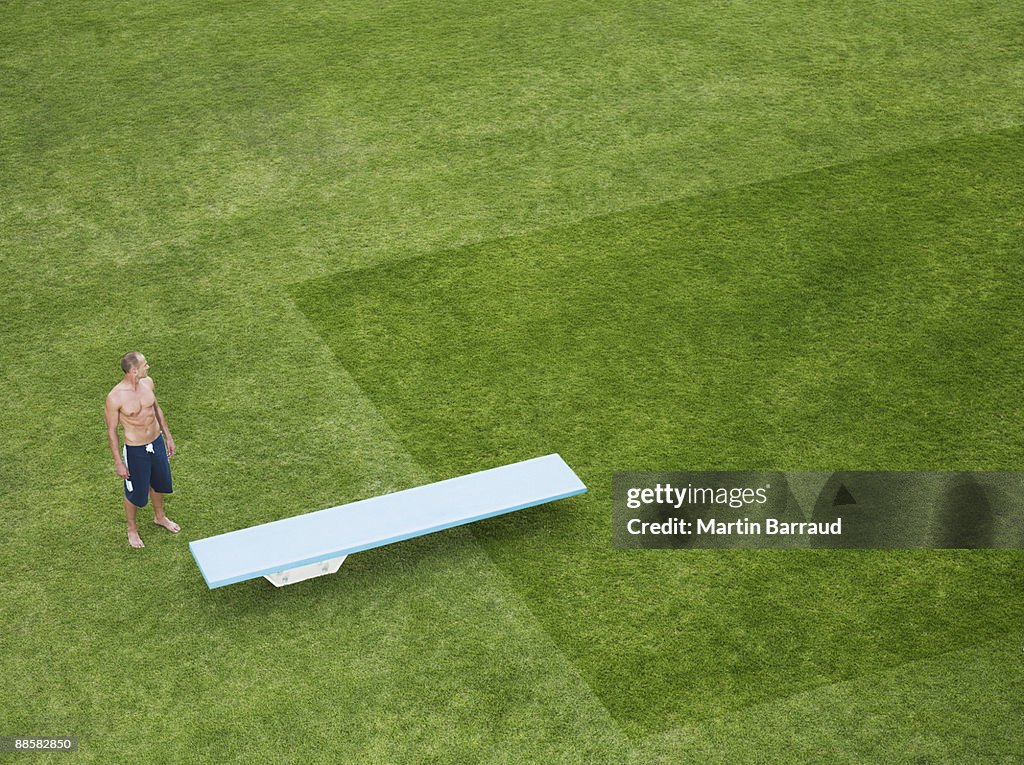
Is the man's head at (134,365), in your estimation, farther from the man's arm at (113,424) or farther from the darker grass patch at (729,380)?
the darker grass patch at (729,380)

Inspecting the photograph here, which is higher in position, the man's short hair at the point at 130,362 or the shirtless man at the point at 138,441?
the man's short hair at the point at 130,362

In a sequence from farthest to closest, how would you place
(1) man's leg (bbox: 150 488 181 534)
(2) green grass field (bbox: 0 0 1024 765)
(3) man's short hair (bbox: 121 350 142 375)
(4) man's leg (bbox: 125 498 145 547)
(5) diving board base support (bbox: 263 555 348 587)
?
(1) man's leg (bbox: 150 488 181 534), (4) man's leg (bbox: 125 498 145 547), (5) diving board base support (bbox: 263 555 348 587), (3) man's short hair (bbox: 121 350 142 375), (2) green grass field (bbox: 0 0 1024 765)

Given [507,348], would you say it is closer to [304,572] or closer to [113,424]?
[304,572]

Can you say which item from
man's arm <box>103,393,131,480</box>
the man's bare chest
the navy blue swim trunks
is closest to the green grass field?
the navy blue swim trunks

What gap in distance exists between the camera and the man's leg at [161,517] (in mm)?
7488

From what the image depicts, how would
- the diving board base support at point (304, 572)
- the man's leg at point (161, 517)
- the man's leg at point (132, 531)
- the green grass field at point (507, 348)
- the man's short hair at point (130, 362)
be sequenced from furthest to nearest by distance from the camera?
the man's leg at point (161, 517)
the man's leg at point (132, 531)
the diving board base support at point (304, 572)
the man's short hair at point (130, 362)
the green grass field at point (507, 348)

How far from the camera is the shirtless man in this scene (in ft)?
22.7

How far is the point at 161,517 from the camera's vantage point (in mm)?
7547

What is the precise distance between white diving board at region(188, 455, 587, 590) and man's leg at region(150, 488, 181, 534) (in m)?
0.42

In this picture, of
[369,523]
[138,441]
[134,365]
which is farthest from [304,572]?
[134,365]

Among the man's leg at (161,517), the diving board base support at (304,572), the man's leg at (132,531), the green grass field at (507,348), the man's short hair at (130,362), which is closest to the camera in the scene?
the green grass field at (507,348)

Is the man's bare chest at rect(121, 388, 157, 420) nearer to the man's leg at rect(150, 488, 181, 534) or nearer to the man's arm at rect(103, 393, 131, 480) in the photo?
the man's arm at rect(103, 393, 131, 480)

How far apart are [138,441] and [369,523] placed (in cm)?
136

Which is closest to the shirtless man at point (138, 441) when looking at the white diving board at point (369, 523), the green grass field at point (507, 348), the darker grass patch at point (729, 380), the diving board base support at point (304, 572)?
the green grass field at point (507, 348)
